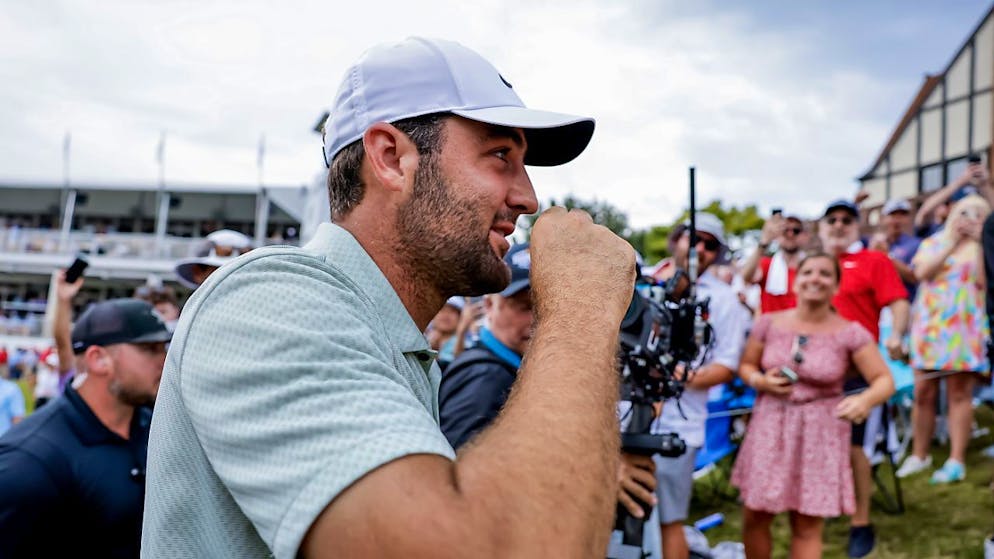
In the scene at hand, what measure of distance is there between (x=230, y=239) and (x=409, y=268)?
531 centimetres

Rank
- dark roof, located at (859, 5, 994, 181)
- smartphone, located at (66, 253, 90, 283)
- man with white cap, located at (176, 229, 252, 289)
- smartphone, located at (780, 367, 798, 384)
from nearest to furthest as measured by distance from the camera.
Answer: smartphone, located at (780, 367, 798, 384) < smartphone, located at (66, 253, 90, 283) < man with white cap, located at (176, 229, 252, 289) < dark roof, located at (859, 5, 994, 181)

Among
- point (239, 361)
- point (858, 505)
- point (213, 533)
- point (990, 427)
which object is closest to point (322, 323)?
point (239, 361)

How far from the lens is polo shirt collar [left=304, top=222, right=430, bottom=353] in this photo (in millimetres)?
1382

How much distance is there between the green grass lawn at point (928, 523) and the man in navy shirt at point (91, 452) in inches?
173

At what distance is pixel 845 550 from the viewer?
5.45 m

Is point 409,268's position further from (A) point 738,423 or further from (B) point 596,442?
(A) point 738,423

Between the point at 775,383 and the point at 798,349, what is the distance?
0.87 feet

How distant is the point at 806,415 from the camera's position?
474 cm

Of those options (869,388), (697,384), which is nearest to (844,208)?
(869,388)

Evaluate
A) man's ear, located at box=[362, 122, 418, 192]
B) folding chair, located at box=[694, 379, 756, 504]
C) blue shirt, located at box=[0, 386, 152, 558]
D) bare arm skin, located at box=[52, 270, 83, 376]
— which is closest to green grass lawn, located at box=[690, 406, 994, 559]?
folding chair, located at box=[694, 379, 756, 504]

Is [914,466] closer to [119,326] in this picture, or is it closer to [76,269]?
[119,326]

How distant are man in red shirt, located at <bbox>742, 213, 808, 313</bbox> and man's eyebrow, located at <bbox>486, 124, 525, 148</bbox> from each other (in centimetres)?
536

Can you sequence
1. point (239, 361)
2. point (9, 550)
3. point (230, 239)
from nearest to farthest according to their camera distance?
point (239, 361) → point (9, 550) → point (230, 239)

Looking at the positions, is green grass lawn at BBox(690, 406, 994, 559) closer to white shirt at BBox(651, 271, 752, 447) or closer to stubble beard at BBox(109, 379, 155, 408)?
white shirt at BBox(651, 271, 752, 447)
